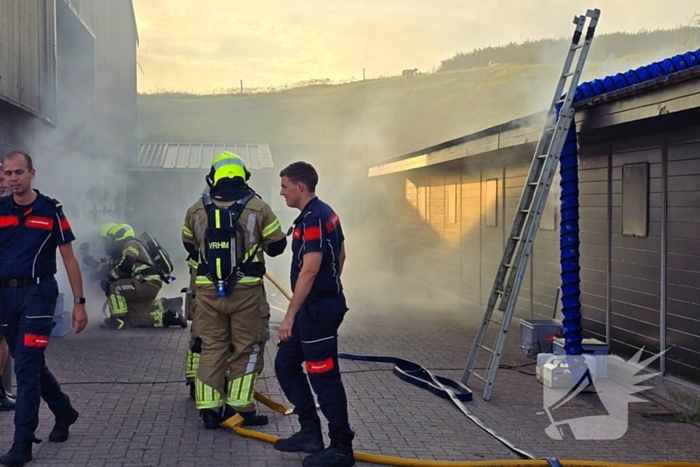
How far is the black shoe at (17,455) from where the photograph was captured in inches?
174

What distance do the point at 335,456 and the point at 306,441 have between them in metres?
0.33

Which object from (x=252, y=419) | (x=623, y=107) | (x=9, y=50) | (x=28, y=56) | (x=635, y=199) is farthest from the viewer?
(x=28, y=56)

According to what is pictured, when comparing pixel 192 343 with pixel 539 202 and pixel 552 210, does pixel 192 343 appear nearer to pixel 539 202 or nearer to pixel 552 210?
pixel 539 202

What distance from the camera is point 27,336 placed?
4543 millimetres

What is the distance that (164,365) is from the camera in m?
7.70

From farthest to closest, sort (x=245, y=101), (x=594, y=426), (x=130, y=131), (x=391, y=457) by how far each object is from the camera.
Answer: (x=245, y=101)
(x=130, y=131)
(x=594, y=426)
(x=391, y=457)

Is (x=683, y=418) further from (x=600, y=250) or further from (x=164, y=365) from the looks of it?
(x=164, y=365)

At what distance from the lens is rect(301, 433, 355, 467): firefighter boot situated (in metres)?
4.54

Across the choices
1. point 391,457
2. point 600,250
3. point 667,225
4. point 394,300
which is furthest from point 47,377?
point 394,300

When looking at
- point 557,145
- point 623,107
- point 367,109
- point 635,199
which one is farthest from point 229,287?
point 367,109

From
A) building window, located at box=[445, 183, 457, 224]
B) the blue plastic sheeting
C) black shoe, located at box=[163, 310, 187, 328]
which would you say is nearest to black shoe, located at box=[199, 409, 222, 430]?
the blue plastic sheeting

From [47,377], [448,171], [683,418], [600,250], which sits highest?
[448,171]

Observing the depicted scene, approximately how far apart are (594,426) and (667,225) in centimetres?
212

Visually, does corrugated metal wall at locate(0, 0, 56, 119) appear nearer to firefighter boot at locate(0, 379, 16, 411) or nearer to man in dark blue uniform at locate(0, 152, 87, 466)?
firefighter boot at locate(0, 379, 16, 411)
